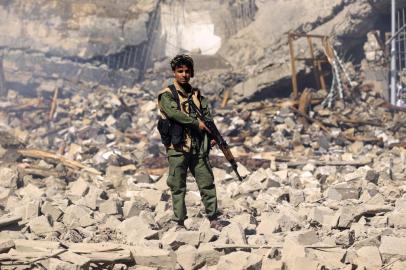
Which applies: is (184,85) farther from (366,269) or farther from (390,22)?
(390,22)

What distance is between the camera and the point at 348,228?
15.2 feet

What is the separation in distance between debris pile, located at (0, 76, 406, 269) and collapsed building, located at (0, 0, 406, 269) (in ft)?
0.07

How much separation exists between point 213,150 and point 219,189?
2729mm

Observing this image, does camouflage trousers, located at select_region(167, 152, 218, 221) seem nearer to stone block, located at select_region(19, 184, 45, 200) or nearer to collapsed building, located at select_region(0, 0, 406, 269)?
collapsed building, located at select_region(0, 0, 406, 269)

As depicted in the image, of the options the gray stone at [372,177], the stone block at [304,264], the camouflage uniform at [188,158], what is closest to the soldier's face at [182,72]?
the camouflage uniform at [188,158]

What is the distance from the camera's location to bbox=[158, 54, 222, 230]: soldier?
15.0 feet

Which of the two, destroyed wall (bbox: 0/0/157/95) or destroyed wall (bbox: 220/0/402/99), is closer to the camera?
destroyed wall (bbox: 220/0/402/99)

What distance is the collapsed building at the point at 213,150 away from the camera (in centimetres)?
392

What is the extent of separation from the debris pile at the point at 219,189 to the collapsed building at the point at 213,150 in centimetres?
2

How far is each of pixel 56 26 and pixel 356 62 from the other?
9829mm

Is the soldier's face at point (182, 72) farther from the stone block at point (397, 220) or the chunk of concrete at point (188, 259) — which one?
the stone block at point (397, 220)

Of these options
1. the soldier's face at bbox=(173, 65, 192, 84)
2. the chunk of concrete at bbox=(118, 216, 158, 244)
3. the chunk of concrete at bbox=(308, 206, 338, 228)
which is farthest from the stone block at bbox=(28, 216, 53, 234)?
the chunk of concrete at bbox=(308, 206, 338, 228)

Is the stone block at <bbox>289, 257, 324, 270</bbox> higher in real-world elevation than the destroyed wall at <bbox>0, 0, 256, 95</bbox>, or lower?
lower

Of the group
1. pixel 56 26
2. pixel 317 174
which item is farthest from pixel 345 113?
pixel 56 26
